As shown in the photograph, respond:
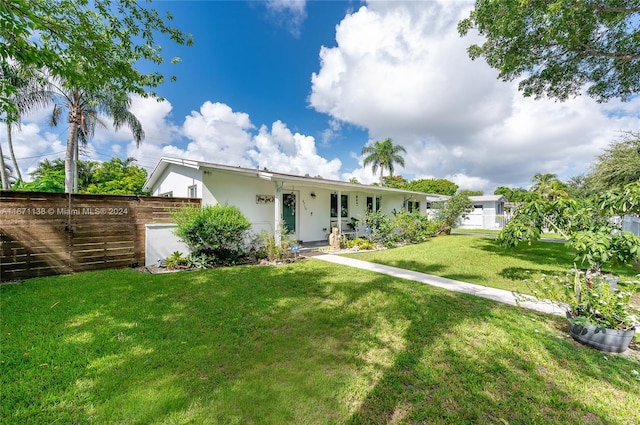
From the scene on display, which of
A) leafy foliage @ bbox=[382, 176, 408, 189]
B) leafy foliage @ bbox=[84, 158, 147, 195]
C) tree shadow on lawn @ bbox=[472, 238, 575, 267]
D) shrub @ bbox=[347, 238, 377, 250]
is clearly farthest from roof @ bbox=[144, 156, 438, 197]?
leafy foliage @ bbox=[382, 176, 408, 189]

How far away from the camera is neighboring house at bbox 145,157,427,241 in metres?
9.13

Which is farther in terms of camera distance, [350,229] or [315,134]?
[315,134]

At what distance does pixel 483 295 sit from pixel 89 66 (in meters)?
8.92

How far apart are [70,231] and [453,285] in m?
9.82

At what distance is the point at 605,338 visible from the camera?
9.98 feet

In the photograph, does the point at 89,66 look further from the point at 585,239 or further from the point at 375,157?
the point at 375,157

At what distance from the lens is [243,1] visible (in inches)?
340

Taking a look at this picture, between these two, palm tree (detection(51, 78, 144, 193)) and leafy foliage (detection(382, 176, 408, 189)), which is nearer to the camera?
palm tree (detection(51, 78, 144, 193))

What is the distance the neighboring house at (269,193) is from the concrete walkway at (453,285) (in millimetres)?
3020

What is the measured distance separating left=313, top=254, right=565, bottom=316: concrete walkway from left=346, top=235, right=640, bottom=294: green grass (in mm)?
442

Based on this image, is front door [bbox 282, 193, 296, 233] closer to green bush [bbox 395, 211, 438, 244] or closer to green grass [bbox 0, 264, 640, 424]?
green bush [bbox 395, 211, 438, 244]

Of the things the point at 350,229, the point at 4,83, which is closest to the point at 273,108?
the point at 350,229

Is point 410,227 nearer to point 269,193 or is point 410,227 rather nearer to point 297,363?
point 269,193

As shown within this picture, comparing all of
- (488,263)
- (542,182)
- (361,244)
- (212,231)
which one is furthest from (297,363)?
(542,182)
